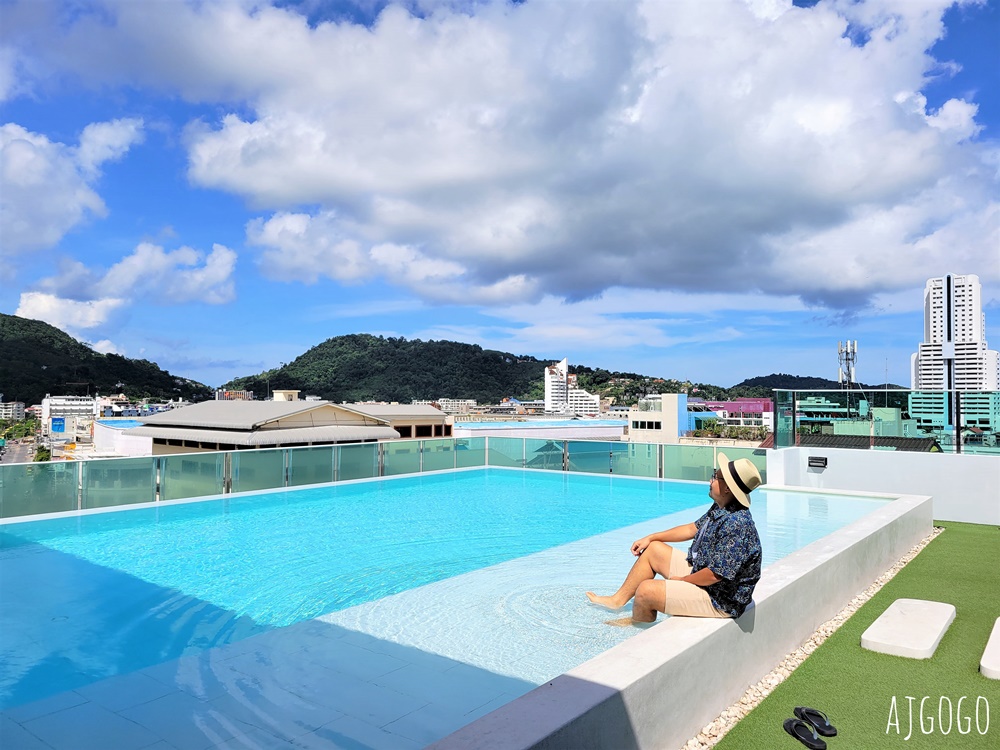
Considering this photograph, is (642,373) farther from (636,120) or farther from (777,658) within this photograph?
(777,658)

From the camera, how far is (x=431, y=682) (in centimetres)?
336

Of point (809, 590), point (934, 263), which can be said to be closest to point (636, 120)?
point (809, 590)

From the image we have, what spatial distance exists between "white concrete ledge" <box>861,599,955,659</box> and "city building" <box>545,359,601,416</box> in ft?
339

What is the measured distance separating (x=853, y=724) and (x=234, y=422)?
84.8ft

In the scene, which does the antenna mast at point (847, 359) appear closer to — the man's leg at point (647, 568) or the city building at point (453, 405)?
the man's leg at point (647, 568)

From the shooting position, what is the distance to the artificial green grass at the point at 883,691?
2721mm

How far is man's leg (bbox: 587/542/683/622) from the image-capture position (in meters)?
3.94

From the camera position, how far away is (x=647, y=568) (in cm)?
405

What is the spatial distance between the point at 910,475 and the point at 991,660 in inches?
281

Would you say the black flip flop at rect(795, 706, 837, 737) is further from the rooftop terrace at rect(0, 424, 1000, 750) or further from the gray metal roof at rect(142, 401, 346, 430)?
the gray metal roof at rect(142, 401, 346, 430)

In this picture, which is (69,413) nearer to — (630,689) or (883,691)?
(630,689)

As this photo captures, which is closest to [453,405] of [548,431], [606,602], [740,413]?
[740,413]

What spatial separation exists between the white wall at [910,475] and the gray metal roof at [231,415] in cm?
2041
